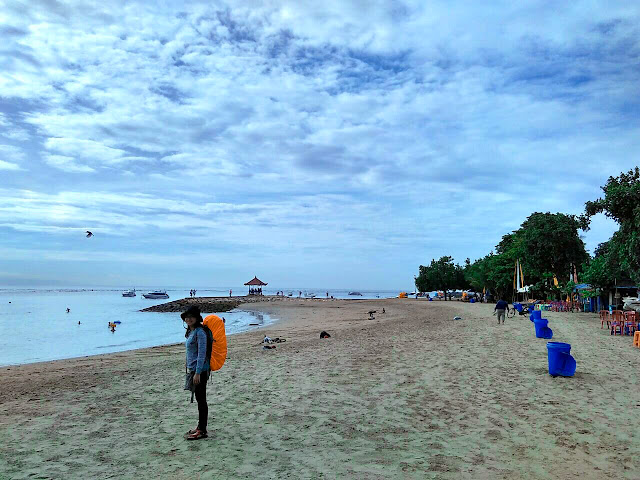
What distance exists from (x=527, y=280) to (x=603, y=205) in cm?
3555

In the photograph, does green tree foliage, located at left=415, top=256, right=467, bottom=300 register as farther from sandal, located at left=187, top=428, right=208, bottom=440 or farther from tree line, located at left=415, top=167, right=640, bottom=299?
sandal, located at left=187, top=428, right=208, bottom=440

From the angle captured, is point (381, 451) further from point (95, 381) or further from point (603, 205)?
point (603, 205)

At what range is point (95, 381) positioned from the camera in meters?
10.8

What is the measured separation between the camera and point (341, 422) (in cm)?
685

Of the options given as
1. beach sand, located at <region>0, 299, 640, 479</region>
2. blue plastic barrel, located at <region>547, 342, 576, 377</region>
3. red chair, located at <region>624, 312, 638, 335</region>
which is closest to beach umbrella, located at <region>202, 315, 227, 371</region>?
beach sand, located at <region>0, 299, 640, 479</region>

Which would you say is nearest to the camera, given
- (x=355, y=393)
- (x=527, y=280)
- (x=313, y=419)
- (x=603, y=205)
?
(x=313, y=419)

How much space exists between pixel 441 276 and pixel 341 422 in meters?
76.5

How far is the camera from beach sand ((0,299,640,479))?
510 cm

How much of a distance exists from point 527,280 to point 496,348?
40770mm

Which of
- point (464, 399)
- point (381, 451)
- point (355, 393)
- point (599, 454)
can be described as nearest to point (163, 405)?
point (355, 393)

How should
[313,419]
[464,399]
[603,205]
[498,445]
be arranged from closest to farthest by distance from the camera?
[498,445] → [313,419] → [464,399] → [603,205]

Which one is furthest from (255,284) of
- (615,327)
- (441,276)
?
(615,327)

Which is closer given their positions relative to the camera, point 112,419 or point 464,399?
point 112,419

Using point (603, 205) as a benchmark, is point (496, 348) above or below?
below
